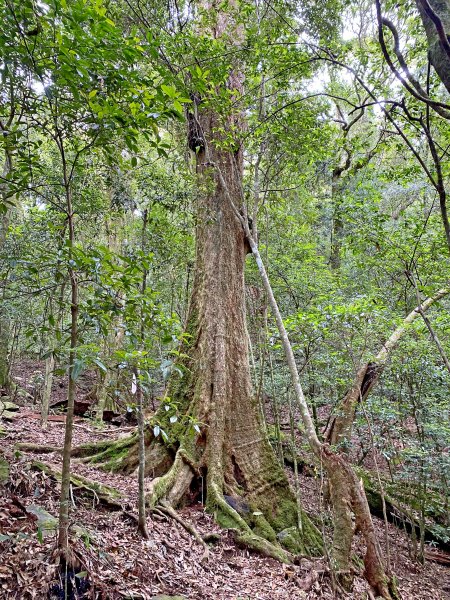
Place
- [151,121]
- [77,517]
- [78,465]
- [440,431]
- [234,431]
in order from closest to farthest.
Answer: [151,121] → [77,517] → [78,465] → [234,431] → [440,431]

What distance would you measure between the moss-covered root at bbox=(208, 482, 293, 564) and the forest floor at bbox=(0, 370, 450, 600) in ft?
0.31

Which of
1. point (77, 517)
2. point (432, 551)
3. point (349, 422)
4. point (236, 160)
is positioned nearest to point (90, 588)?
point (77, 517)

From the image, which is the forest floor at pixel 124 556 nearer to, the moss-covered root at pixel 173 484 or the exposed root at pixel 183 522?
the exposed root at pixel 183 522

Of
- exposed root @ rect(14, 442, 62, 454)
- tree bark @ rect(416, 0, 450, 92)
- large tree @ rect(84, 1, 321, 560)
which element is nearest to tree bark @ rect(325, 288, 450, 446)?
large tree @ rect(84, 1, 321, 560)

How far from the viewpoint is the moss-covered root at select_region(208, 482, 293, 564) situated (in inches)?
182

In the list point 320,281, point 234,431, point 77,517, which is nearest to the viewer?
point 77,517

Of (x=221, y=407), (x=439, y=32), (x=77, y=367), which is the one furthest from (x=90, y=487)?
(x=439, y=32)

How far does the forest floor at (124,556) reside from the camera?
8.70 ft

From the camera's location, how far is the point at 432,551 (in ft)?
25.6

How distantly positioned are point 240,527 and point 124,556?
1948mm

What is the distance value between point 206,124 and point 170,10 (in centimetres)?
207

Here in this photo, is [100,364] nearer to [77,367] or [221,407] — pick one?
[77,367]

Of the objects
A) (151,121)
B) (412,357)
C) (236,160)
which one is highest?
(236,160)

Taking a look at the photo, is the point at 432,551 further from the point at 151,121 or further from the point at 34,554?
the point at 151,121
